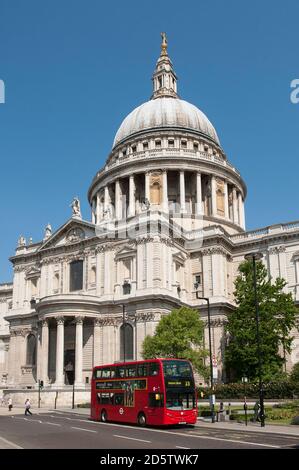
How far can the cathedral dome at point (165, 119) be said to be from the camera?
8919 cm

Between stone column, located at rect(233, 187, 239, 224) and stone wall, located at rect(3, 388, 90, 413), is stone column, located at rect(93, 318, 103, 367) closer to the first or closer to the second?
stone wall, located at rect(3, 388, 90, 413)

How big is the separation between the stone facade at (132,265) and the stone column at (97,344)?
116 mm

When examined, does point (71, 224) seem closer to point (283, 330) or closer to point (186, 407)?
point (283, 330)

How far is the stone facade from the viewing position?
6044 cm

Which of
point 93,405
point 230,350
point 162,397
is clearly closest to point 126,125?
point 230,350

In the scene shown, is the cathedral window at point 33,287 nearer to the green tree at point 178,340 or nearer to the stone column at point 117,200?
the stone column at point 117,200

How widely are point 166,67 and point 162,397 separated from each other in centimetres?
7961

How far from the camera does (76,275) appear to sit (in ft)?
221

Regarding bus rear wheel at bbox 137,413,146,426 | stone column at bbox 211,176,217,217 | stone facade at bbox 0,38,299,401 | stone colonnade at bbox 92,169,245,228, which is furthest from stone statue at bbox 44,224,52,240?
bus rear wheel at bbox 137,413,146,426

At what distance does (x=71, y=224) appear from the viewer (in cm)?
6844

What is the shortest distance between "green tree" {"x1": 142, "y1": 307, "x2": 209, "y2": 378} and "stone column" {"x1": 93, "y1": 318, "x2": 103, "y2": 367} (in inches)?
460

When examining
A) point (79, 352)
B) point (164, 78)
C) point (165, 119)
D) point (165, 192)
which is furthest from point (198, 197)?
point (79, 352)

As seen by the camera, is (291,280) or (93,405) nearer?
(93,405)
